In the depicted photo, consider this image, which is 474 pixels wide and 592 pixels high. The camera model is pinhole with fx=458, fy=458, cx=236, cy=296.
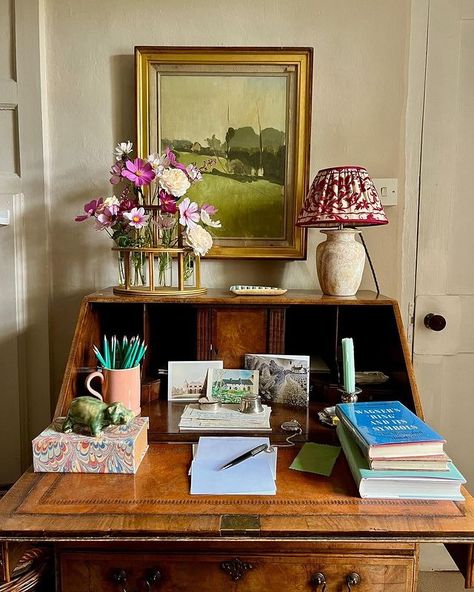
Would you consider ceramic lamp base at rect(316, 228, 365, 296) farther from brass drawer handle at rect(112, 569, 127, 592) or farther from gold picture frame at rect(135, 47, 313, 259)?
brass drawer handle at rect(112, 569, 127, 592)

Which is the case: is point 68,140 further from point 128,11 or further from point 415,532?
point 415,532

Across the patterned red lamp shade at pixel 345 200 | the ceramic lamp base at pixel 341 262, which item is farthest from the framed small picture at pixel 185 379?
the patterned red lamp shade at pixel 345 200

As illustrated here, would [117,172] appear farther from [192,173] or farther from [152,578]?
[152,578]

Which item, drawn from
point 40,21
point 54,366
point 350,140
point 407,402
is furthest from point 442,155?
point 54,366

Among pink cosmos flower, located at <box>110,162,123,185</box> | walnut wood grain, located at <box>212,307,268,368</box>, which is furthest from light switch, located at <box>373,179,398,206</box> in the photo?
pink cosmos flower, located at <box>110,162,123,185</box>

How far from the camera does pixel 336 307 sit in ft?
4.06

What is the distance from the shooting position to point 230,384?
4.09 feet

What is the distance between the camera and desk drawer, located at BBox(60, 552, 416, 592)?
0.84 m

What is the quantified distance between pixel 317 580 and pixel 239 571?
0.14 meters

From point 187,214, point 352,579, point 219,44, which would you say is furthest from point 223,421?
point 219,44

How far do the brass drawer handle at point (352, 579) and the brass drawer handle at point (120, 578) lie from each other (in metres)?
0.41

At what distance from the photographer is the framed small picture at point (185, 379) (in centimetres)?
125

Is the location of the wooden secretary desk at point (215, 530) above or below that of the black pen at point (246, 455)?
below

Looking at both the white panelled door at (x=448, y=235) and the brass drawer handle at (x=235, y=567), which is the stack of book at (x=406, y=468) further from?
the white panelled door at (x=448, y=235)
